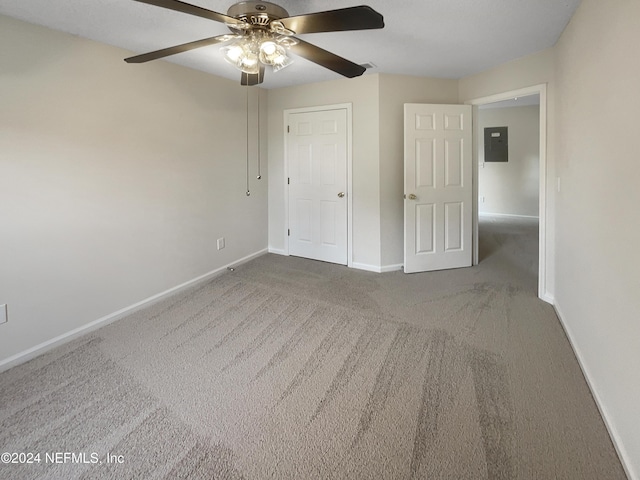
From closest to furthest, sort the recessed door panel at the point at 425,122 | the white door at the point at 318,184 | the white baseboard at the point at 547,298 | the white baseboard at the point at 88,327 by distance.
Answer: the white baseboard at the point at 88,327 < the white baseboard at the point at 547,298 < the recessed door panel at the point at 425,122 < the white door at the point at 318,184

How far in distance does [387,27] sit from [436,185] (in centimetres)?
188

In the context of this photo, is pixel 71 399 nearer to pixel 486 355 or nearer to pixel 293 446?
pixel 293 446

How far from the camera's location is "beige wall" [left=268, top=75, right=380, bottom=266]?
383cm

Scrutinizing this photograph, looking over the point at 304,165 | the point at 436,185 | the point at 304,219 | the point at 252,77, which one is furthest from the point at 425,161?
the point at 252,77

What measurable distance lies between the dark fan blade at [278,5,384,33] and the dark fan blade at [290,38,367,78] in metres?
0.20

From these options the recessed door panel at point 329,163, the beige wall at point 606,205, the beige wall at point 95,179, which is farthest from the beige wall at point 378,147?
the beige wall at point 606,205

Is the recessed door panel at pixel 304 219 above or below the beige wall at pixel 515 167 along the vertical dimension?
below

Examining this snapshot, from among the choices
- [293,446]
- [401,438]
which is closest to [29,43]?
[293,446]

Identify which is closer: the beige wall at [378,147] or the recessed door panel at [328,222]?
the beige wall at [378,147]

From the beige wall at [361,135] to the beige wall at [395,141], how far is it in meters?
0.07

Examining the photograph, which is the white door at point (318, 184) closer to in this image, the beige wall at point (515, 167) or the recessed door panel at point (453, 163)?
the recessed door panel at point (453, 163)

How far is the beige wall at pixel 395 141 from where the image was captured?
12.5 feet

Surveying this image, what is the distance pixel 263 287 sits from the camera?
11.5ft

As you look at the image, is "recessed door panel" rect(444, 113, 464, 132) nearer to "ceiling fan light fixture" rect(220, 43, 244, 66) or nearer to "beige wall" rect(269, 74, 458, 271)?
"beige wall" rect(269, 74, 458, 271)
